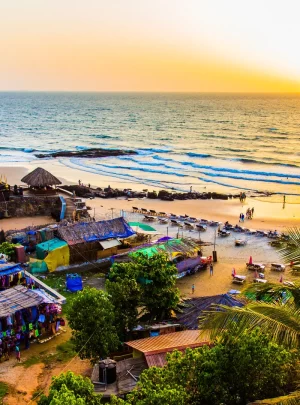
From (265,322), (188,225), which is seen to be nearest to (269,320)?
(265,322)

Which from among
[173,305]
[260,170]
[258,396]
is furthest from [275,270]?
[260,170]

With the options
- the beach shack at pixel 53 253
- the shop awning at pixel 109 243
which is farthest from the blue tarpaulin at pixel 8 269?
the shop awning at pixel 109 243

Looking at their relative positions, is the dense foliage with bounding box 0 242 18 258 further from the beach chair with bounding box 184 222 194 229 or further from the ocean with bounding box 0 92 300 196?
the ocean with bounding box 0 92 300 196

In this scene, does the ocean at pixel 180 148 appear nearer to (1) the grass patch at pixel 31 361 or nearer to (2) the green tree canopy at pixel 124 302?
(2) the green tree canopy at pixel 124 302

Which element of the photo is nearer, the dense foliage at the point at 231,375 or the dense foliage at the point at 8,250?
the dense foliage at the point at 231,375

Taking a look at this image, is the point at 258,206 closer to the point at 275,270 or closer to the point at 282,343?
the point at 275,270

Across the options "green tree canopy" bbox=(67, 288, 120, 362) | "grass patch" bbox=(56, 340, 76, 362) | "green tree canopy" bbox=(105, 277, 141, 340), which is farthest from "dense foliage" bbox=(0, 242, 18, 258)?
"green tree canopy" bbox=(67, 288, 120, 362)

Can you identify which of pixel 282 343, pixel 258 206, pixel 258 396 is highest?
pixel 282 343
